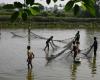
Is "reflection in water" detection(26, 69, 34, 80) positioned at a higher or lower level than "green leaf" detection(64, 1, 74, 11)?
lower

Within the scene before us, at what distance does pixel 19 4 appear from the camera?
2877mm

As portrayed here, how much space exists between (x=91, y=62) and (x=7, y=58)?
5.02 meters

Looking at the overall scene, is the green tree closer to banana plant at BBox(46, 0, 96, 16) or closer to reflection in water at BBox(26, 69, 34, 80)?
banana plant at BBox(46, 0, 96, 16)

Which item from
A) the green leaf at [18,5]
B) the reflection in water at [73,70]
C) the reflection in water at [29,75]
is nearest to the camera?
the green leaf at [18,5]

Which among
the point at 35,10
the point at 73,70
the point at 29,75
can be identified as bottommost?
the point at 73,70

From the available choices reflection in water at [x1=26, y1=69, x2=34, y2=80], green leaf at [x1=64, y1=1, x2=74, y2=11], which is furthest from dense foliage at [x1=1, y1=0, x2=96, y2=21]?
reflection in water at [x1=26, y1=69, x2=34, y2=80]

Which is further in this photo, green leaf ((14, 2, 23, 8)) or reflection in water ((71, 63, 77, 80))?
reflection in water ((71, 63, 77, 80))

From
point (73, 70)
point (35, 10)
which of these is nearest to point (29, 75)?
point (73, 70)

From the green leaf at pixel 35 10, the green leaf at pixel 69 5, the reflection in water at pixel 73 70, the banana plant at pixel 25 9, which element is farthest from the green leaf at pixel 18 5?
the reflection in water at pixel 73 70

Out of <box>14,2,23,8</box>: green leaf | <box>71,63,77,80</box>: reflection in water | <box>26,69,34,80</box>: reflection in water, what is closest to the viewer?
<box>14,2,23,8</box>: green leaf

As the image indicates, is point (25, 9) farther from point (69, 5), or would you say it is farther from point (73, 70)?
point (73, 70)

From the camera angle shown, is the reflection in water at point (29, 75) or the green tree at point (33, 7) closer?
the green tree at point (33, 7)

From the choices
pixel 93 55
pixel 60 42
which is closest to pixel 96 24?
pixel 60 42

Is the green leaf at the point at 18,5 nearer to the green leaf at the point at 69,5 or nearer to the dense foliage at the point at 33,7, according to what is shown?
the dense foliage at the point at 33,7
